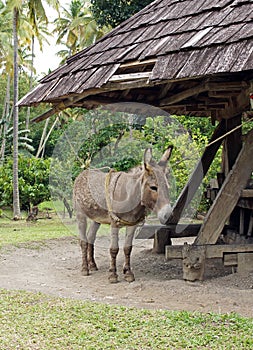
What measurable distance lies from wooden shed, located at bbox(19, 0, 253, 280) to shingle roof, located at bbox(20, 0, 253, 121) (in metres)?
0.01

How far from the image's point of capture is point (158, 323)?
5512mm

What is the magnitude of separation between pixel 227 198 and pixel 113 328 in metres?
3.04

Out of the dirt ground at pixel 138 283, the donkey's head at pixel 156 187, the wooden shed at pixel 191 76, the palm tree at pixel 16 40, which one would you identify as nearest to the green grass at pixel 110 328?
the dirt ground at pixel 138 283

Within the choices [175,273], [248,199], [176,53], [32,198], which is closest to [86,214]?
[175,273]

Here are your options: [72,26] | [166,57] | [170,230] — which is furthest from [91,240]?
[72,26]

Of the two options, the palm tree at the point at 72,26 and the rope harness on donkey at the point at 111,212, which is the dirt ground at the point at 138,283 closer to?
the rope harness on donkey at the point at 111,212

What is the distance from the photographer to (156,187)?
695cm

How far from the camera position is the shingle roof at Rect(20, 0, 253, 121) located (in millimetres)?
6031

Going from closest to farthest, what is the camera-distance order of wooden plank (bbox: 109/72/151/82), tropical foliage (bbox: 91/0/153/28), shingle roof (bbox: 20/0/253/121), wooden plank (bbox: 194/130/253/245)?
shingle roof (bbox: 20/0/253/121) → wooden plank (bbox: 109/72/151/82) → wooden plank (bbox: 194/130/253/245) → tropical foliage (bbox: 91/0/153/28)

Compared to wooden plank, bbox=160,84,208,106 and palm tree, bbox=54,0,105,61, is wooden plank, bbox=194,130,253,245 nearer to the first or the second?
wooden plank, bbox=160,84,208,106

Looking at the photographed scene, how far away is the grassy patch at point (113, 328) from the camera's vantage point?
Result: 4.97m

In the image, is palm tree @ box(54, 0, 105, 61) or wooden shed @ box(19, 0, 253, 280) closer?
wooden shed @ box(19, 0, 253, 280)

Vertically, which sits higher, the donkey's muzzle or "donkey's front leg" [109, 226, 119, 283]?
the donkey's muzzle

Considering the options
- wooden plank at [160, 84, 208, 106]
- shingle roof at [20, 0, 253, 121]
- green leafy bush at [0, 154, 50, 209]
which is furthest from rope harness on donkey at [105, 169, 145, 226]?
green leafy bush at [0, 154, 50, 209]
